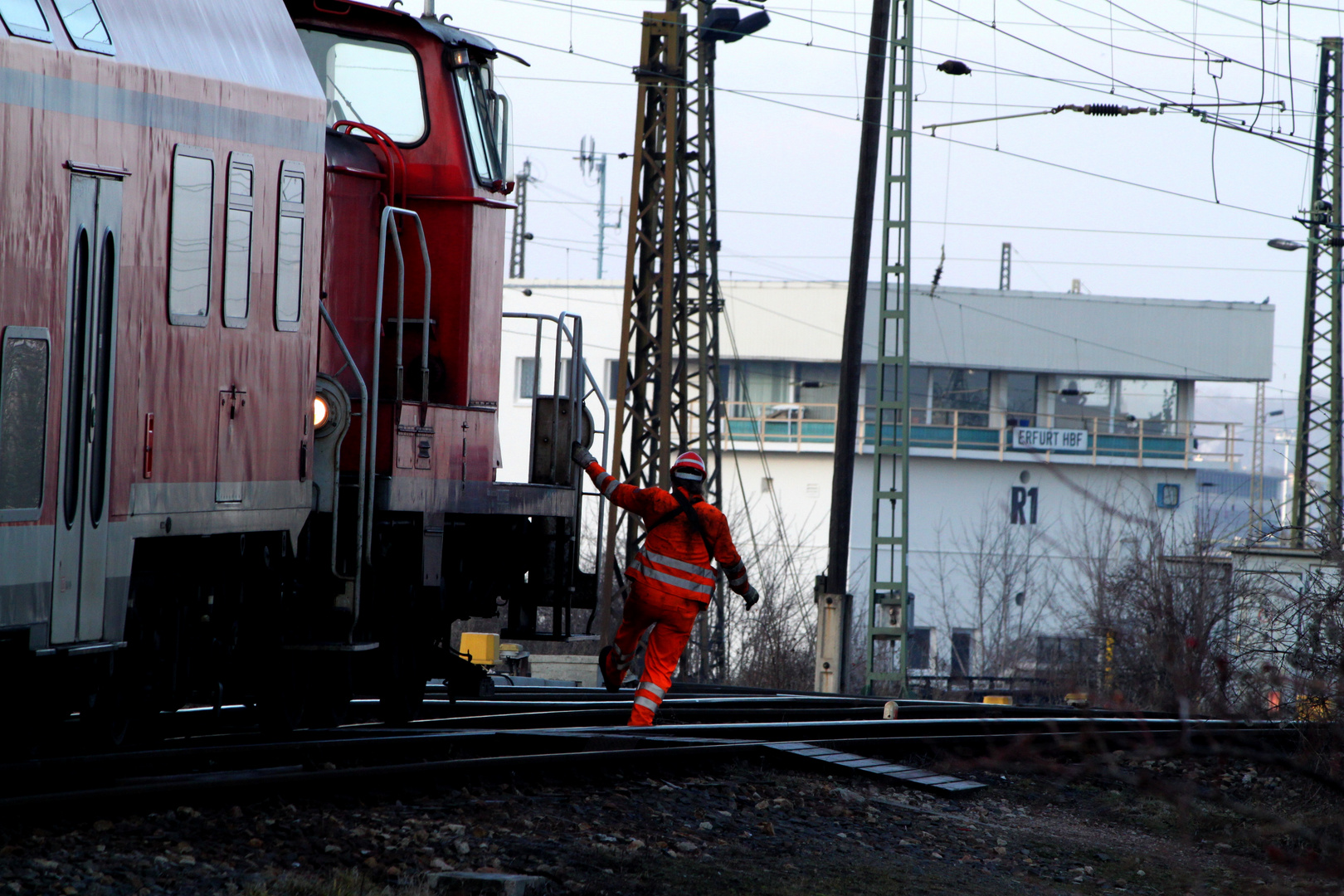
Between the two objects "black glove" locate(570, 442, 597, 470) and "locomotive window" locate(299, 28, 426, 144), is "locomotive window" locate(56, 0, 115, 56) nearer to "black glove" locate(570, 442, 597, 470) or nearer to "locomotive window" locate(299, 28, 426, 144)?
"locomotive window" locate(299, 28, 426, 144)

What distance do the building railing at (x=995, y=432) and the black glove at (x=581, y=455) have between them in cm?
3745

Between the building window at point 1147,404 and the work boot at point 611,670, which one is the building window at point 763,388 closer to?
the building window at point 1147,404

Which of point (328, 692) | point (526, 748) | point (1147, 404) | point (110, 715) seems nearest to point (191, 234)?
point (110, 715)

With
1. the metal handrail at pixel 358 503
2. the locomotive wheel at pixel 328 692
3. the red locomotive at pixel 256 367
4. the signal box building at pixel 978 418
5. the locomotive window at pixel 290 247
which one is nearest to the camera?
the red locomotive at pixel 256 367

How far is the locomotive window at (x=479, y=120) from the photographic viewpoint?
356 inches

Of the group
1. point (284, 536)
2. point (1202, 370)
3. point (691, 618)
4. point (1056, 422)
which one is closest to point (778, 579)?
point (1056, 422)

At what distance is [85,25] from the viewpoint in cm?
605

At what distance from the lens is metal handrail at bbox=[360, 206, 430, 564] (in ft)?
25.5

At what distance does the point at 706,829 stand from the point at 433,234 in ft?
13.3

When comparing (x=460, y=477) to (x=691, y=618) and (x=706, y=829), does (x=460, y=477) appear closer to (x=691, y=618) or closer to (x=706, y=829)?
(x=691, y=618)

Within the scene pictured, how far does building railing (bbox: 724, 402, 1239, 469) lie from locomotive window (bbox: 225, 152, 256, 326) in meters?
40.3

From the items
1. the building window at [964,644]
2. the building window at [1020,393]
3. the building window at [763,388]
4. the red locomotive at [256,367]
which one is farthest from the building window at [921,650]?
the red locomotive at [256,367]

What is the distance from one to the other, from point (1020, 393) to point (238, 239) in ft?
151

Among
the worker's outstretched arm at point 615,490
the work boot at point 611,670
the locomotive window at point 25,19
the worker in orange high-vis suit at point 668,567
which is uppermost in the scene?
the locomotive window at point 25,19
